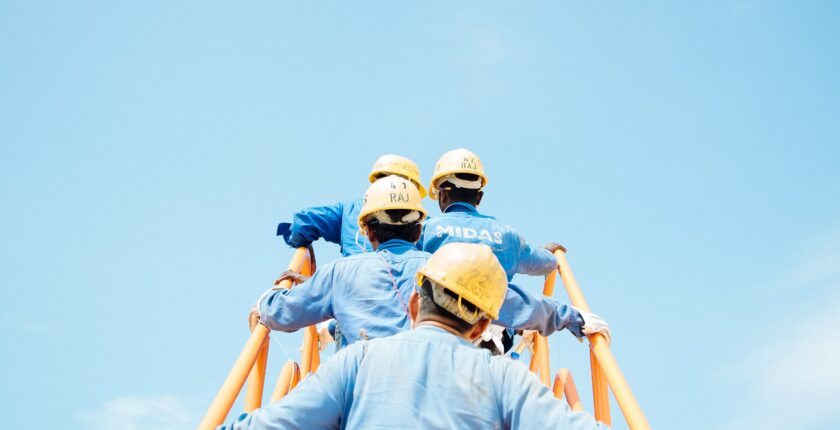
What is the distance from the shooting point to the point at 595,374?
509 centimetres

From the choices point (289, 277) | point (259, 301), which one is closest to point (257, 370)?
point (259, 301)

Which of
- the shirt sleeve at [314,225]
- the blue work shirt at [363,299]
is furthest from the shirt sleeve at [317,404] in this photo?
the shirt sleeve at [314,225]

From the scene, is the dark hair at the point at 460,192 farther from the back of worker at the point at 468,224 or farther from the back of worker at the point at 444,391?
the back of worker at the point at 444,391

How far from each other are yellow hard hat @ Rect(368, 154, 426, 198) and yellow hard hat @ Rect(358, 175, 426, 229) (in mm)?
2031

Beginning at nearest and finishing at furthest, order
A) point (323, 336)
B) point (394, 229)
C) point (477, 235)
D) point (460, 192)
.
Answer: point (394, 229)
point (477, 235)
point (323, 336)
point (460, 192)

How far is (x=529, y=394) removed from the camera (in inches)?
104

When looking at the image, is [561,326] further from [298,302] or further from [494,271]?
[494,271]

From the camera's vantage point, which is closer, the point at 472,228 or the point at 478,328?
the point at 478,328

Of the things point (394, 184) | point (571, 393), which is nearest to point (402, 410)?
point (394, 184)

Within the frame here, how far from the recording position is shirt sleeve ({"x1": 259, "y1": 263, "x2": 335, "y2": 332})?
4.27 metres

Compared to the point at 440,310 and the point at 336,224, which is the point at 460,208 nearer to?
the point at 336,224

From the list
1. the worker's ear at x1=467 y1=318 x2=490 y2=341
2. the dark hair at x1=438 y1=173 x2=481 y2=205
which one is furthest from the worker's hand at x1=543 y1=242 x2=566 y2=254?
the worker's ear at x1=467 y1=318 x2=490 y2=341

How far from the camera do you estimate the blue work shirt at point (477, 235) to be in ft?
18.0

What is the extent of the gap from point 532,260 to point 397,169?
1.43 metres
